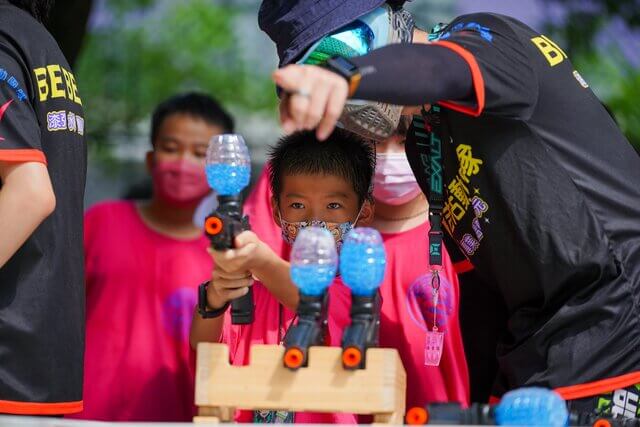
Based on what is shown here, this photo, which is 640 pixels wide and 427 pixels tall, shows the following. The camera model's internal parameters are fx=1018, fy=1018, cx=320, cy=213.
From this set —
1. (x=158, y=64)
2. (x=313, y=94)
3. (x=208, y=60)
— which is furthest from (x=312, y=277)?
(x=208, y=60)

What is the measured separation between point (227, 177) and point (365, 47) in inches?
18.3

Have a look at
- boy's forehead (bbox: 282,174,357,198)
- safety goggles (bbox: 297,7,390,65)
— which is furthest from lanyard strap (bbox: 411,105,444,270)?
boy's forehead (bbox: 282,174,357,198)

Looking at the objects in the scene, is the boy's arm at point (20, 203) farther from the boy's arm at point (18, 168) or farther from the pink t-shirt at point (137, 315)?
the pink t-shirt at point (137, 315)

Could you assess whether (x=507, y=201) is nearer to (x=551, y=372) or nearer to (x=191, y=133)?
(x=551, y=372)

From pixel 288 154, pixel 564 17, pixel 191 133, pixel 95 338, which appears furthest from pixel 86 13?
pixel 564 17

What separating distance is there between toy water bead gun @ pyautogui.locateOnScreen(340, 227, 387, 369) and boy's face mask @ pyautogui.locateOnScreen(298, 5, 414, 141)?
40 centimetres

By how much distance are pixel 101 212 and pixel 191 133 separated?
522mm

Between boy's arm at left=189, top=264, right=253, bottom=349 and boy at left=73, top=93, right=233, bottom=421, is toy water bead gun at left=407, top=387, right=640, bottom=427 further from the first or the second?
boy at left=73, top=93, right=233, bottom=421

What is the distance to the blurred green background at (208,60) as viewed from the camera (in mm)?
6871

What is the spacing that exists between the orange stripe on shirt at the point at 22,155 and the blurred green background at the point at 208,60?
3850mm

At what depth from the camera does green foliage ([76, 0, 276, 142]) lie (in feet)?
28.9

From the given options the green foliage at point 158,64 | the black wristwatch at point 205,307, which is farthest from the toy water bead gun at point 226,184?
the green foliage at point 158,64

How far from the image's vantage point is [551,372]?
6.93ft

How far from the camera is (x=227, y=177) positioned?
6.28 ft
